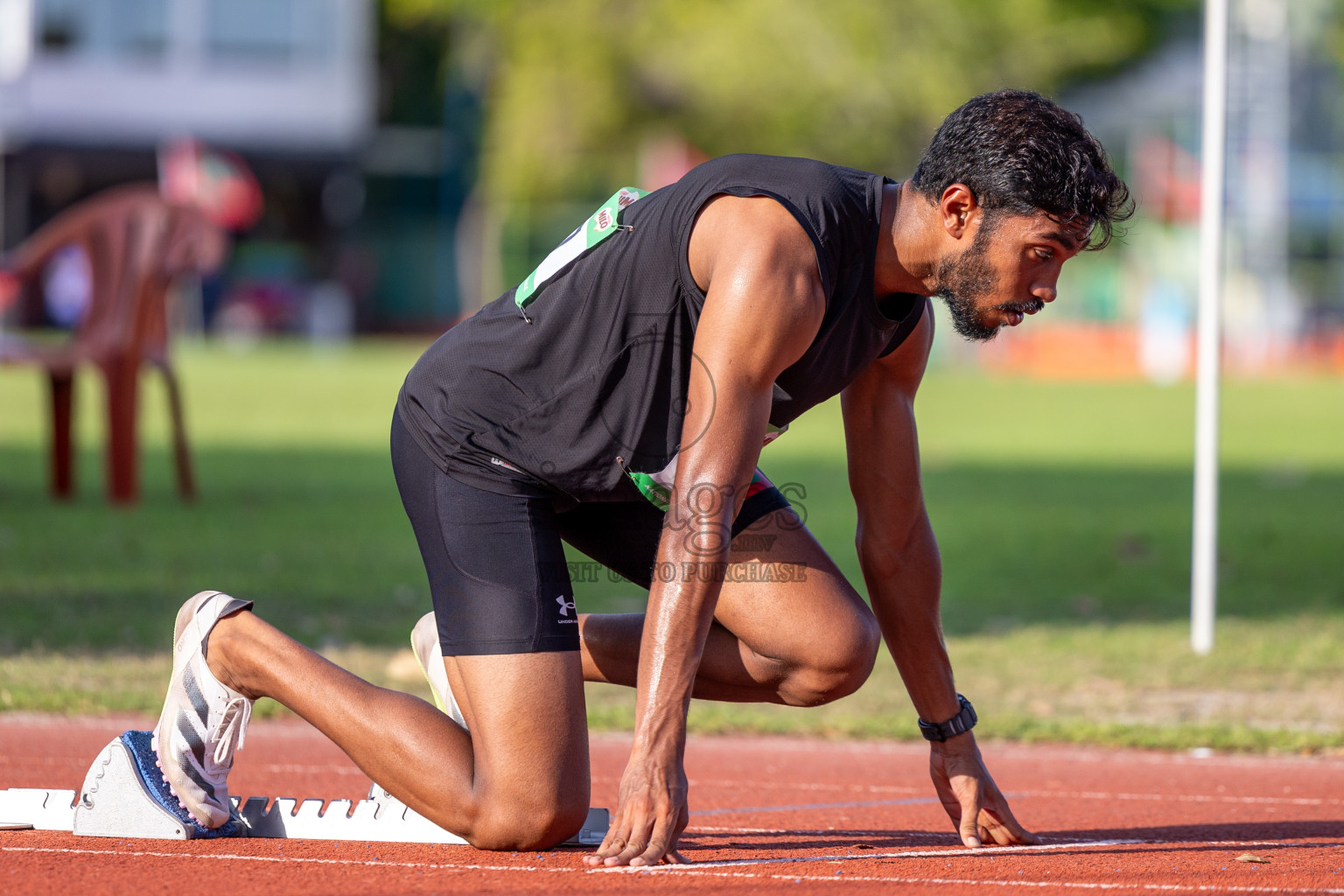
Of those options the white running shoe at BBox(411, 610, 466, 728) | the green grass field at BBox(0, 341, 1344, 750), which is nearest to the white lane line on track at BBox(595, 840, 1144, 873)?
the white running shoe at BBox(411, 610, 466, 728)

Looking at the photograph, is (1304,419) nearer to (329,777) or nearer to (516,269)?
(329,777)

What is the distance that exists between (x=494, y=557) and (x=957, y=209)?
1.35 m

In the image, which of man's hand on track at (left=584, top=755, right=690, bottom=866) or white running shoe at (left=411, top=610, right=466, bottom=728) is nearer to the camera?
man's hand on track at (left=584, top=755, right=690, bottom=866)

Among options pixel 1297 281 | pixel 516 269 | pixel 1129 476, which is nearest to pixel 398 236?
pixel 516 269

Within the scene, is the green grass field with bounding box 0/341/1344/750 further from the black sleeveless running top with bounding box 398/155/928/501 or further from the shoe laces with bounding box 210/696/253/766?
the black sleeveless running top with bounding box 398/155/928/501

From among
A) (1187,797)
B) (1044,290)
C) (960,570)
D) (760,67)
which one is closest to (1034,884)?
(1044,290)

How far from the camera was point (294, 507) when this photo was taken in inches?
447

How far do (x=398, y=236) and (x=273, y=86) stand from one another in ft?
20.1

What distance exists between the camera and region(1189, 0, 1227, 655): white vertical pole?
22.8 ft

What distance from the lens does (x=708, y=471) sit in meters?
3.33

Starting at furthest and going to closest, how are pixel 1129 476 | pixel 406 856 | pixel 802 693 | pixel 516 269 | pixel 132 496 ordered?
1. pixel 516 269
2. pixel 1129 476
3. pixel 132 496
4. pixel 802 693
5. pixel 406 856

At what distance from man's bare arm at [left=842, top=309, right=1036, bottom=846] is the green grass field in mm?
1771

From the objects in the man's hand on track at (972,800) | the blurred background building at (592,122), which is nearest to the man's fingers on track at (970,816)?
the man's hand on track at (972,800)

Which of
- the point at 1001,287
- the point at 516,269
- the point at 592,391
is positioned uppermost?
the point at 1001,287
